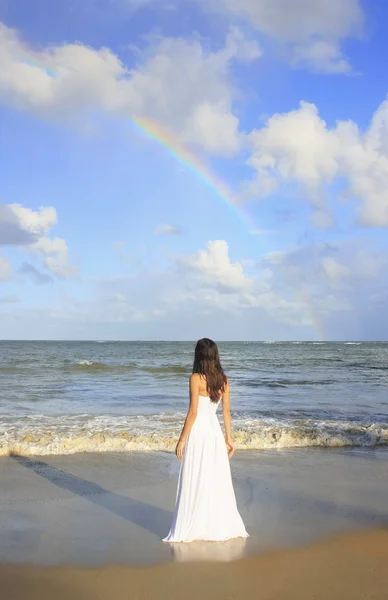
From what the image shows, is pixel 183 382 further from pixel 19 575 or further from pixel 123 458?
pixel 19 575

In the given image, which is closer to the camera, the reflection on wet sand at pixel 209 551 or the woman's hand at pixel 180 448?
the reflection on wet sand at pixel 209 551

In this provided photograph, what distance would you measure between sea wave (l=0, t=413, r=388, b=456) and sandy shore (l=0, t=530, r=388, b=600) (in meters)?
5.59

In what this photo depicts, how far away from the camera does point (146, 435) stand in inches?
442

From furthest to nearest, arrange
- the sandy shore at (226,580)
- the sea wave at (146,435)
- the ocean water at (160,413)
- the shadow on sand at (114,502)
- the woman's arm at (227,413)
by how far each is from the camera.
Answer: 1. the ocean water at (160,413)
2. the sea wave at (146,435)
3. the shadow on sand at (114,502)
4. the woman's arm at (227,413)
5. the sandy shore at (226,580)

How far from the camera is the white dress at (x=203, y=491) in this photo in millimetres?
5457

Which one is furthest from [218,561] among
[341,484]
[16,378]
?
[16,378]

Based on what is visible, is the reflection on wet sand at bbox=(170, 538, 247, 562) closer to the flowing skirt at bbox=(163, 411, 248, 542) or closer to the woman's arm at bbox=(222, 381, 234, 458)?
the flowing skirt at bbox=(163, 411, 248, 542)

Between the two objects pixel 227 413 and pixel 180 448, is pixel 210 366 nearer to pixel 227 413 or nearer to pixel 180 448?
pixel 227 413

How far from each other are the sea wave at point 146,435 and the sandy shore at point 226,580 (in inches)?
220

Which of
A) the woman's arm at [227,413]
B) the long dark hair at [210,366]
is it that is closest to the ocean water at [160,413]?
the woman's arm at [227,413]

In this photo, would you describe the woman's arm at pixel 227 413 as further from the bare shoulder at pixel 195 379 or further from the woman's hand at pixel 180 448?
the woman's hand at pixel 180 448

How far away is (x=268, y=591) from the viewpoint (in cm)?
451

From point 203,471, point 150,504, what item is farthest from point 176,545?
point 150,504

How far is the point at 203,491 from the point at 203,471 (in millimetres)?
203
